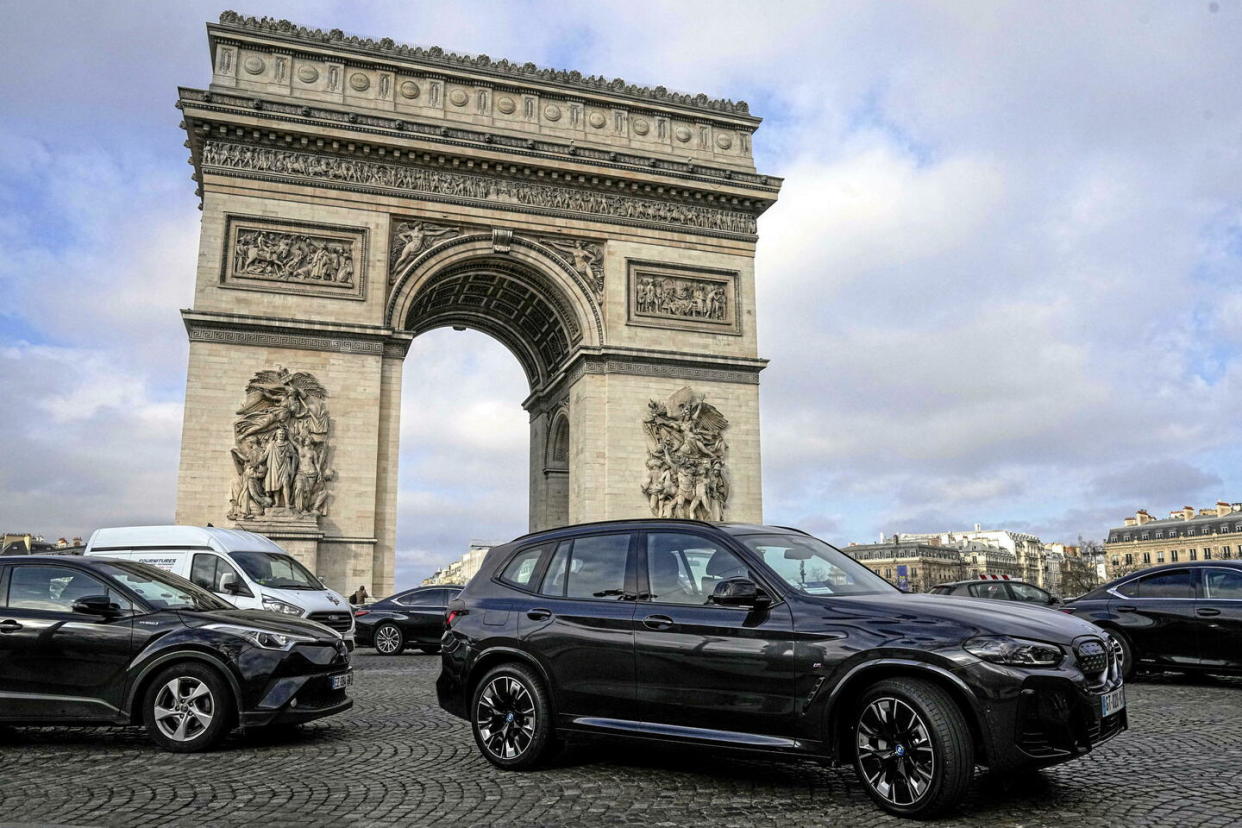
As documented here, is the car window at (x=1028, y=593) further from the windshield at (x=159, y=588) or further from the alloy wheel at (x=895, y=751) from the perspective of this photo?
the windshield at (x=159, y=588)

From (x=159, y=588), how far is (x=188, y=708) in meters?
→ 1.11

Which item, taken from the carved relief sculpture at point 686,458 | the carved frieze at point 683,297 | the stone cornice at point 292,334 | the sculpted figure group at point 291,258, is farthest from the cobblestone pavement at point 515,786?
the carved frieze at point 683,297

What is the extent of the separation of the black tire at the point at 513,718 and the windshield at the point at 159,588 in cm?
263

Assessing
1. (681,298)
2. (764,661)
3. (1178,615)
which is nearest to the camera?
(764,661)

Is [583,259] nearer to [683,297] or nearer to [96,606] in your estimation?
[683,297]

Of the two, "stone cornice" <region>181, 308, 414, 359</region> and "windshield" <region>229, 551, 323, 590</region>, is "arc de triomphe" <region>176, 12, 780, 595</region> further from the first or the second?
"windshield" <region>229, 551, 323, 590</region>

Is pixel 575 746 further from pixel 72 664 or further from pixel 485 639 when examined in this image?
pixel 72 664

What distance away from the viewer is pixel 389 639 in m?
18.3

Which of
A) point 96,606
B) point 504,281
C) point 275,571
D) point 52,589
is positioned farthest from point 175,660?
point 504,281

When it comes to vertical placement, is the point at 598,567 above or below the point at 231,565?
below

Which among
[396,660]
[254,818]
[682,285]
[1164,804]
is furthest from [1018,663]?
[682,285]

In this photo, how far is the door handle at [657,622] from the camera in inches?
231

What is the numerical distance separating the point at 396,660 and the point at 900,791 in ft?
42.9

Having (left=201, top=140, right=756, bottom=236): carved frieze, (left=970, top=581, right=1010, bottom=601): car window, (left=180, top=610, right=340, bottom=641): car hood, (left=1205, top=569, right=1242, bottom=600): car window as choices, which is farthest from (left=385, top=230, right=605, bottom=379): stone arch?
(left=180, top=610, right=340, bottom=641): car hood
